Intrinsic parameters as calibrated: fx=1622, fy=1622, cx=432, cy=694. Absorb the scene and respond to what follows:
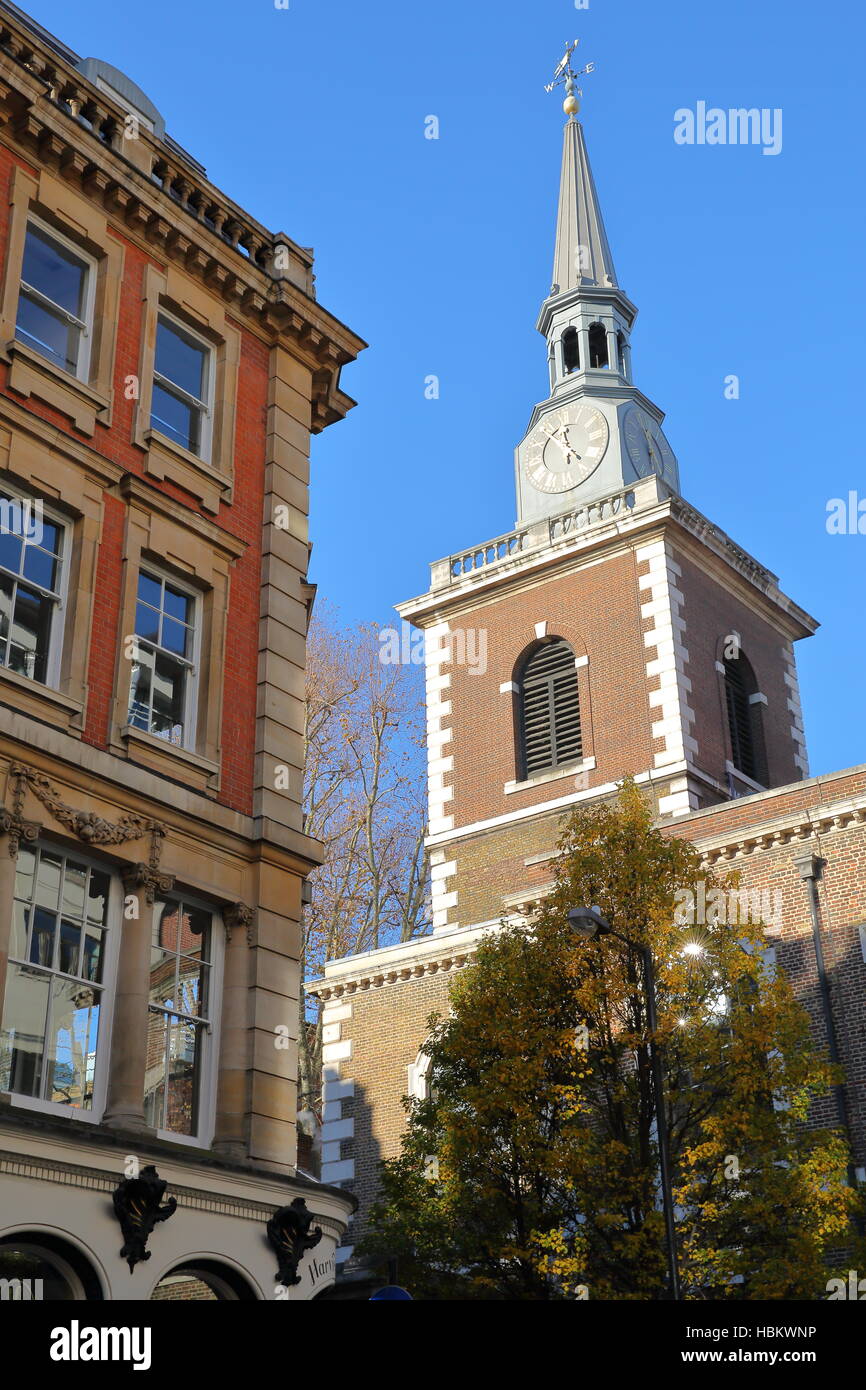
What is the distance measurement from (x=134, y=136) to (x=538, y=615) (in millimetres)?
23434

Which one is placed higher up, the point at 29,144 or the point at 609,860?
the point at 29,144

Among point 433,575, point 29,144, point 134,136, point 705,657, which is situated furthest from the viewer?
point 433,575

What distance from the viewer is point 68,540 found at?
18.9 meters

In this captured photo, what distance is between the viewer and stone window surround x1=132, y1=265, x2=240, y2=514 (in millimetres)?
20359

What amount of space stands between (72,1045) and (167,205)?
1096cm

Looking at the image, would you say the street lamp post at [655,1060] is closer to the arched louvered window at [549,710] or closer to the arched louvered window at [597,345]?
the arched louvered window at [549,710]

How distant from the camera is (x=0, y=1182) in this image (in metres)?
15.0

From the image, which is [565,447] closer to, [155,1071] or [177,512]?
[177,512]

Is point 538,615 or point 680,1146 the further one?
point 538,615

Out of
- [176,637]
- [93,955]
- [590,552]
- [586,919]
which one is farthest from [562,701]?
[93,955]

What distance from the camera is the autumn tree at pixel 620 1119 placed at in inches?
843
